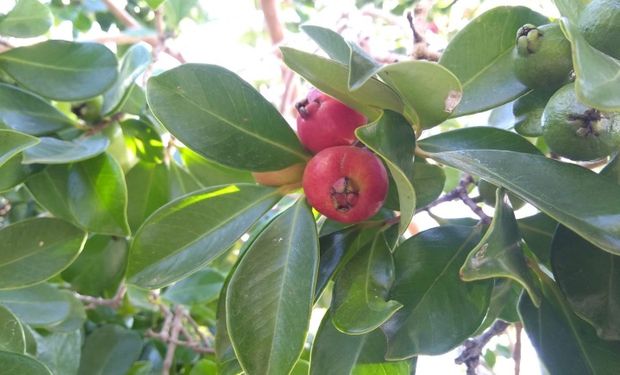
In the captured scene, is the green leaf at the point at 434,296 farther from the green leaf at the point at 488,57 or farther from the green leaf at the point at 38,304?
the green leaf at the point at 38,304

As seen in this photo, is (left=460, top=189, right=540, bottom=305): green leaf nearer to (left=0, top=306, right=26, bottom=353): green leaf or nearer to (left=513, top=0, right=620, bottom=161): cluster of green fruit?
(left=513, top=0, right=620, bottom=161): cluster of green fruit

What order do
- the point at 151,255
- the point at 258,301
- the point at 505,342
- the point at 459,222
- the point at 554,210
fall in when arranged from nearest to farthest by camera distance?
the point at 554,210
the point at 258,301
the point at 151,255
the point at 459,222
the point at 505,342

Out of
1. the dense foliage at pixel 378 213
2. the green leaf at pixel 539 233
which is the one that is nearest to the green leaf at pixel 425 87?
the dense foliage at pixel 378 213

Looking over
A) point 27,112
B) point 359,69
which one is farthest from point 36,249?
point 359,69

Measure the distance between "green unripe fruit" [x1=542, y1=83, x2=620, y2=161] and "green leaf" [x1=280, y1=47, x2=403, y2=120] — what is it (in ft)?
0.54

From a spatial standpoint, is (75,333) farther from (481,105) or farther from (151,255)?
(481,105)

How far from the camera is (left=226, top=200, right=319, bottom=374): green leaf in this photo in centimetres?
67

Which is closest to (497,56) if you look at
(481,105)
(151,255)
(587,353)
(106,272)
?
(481,105)

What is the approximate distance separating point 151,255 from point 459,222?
0.44 metres

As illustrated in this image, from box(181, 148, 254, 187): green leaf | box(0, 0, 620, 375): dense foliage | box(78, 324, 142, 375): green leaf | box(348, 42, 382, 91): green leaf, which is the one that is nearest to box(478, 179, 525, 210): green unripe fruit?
box(0, 0, 620, 375): dense foliage

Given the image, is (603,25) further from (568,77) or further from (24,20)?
(24,20)

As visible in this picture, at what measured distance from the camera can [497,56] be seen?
81cm

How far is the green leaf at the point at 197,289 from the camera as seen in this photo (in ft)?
4.49

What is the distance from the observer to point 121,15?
184cm
